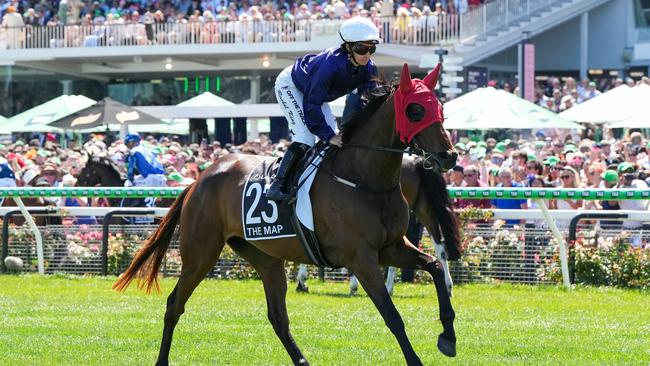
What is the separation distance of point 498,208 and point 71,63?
84.5ft

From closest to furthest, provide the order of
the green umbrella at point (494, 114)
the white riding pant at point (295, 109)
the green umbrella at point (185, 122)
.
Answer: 1. the white riding pant at point (295, 109)
2. the green umbrella at point (494, 114)
3. the green umbrella at point (185, 122)

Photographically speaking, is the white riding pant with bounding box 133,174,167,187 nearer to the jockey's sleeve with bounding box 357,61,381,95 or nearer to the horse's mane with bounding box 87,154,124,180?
the horse's mane with bounding box 87,154,124,180

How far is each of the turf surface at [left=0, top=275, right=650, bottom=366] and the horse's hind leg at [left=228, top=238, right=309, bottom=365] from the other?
256 millimetres

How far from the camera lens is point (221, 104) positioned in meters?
26.8

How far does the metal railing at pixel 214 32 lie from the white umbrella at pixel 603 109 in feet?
37.3

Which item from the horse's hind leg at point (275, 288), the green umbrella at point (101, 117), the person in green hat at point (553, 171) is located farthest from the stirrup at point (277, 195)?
the green umbrella at point (101, 117)

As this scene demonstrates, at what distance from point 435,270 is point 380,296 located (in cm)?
38

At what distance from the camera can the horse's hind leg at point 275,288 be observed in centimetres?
704

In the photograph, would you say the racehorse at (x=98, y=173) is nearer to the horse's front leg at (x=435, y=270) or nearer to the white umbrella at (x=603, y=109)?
the white umbrella at (x=603, y=109)

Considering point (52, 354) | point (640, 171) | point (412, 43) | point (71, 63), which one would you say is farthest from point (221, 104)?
point (52, 354)

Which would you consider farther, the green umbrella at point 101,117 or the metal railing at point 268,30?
the metal railing at point 268,30

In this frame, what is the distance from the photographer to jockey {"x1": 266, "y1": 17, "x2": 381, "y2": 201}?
271 inches

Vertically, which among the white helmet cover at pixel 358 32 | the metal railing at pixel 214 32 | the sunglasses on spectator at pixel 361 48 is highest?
the metal railing at pixel 214 32

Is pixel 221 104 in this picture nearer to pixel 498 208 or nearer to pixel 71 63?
pixel 71 63
